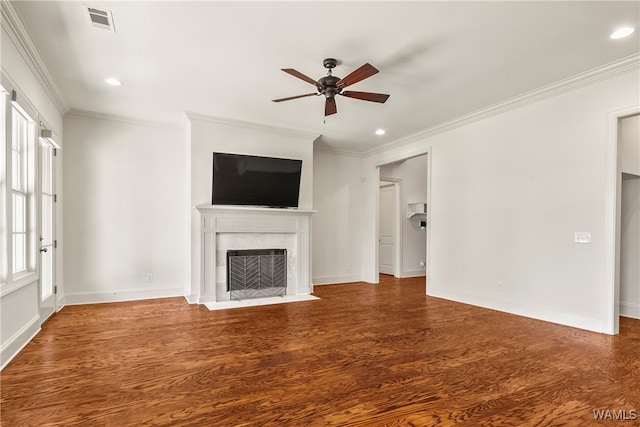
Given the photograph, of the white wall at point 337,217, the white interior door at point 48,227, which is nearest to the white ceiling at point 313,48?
the white interior door at point 48,227

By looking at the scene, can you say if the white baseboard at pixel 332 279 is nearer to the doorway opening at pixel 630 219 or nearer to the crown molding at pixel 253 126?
the crown molding at pixel 253 126

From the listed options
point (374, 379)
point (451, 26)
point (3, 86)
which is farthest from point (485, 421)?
point (3, 86)

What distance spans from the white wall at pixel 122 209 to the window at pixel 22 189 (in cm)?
136

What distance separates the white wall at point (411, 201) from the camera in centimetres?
754

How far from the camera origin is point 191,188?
4.92 meters

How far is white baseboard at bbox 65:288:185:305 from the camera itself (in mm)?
4781

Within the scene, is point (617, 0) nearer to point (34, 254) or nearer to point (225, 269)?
point (225, 269)

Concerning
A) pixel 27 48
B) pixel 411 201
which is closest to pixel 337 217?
pixel 411 201

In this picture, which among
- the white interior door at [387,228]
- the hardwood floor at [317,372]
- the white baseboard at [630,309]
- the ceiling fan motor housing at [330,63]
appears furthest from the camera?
the white interior door at [387,228]

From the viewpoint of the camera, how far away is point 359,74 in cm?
297

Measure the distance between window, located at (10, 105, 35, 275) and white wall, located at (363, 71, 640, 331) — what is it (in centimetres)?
525

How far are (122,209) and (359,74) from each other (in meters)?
4.08

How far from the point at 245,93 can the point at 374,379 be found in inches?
133

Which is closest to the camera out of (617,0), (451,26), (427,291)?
(617,0)
